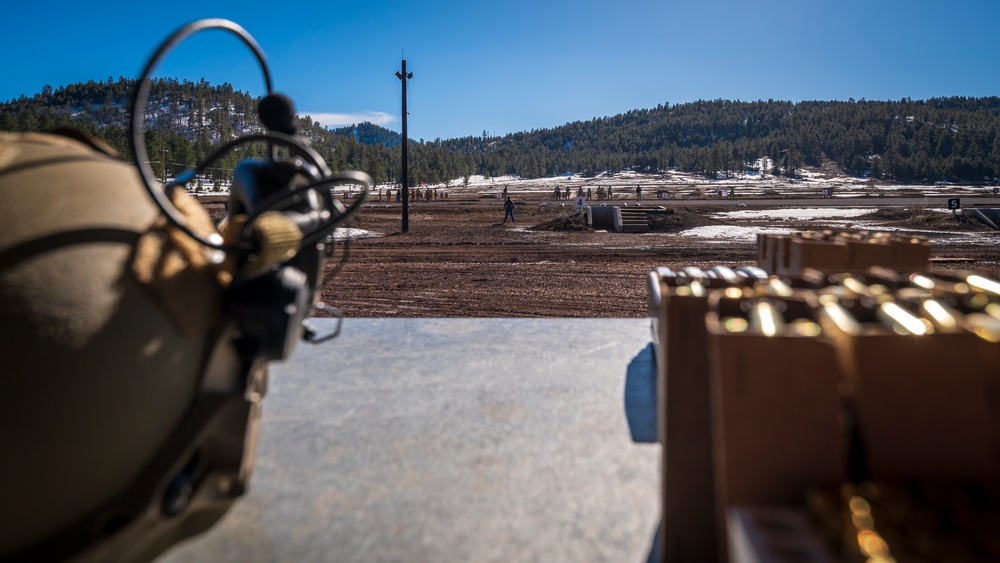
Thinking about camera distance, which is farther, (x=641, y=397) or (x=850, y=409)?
(x=641, y=397)

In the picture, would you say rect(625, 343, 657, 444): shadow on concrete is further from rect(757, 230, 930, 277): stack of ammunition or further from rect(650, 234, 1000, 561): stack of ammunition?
rect(650, 234, 1000, 561): stack of ammunition

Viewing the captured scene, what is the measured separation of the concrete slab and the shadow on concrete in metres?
0.01

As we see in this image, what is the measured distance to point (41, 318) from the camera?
Answer: 6.70ft

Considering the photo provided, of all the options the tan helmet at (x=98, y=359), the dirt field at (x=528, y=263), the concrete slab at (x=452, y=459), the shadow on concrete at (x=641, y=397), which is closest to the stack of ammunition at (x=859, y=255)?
the shadow on concrete at (x=641, y=397)

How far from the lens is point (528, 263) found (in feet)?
73.8

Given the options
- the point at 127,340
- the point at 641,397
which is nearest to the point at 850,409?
the point at 127,340

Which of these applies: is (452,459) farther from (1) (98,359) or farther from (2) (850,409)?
(2) (850,409)

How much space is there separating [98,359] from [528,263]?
20479mm

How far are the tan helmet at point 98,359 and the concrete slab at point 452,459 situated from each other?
50 cm

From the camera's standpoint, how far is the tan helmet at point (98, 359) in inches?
80.9

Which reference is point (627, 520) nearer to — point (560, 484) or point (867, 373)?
point (560, 484)

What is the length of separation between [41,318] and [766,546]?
2.18 metres

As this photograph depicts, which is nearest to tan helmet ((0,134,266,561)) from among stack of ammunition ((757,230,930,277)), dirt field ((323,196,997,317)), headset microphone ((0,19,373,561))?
headset microphone ((0,19,373,561))

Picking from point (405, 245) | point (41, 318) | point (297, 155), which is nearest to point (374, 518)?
point (41, 318)
